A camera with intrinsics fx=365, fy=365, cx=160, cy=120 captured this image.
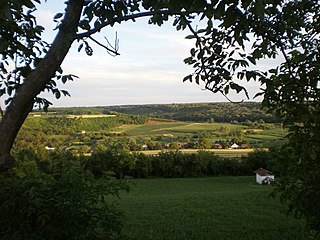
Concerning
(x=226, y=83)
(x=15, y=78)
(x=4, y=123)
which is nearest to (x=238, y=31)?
(x=226, y=83)

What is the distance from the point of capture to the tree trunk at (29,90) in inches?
86.2

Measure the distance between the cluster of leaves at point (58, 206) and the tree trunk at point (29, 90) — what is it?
0.75 metres

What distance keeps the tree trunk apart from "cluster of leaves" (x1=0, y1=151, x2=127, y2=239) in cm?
75

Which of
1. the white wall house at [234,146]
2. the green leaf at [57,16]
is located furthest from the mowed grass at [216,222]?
the white wall house at [234,146]

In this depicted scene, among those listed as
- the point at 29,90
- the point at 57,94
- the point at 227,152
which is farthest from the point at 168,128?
the point at 29,90

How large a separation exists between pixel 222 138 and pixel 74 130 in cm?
2196

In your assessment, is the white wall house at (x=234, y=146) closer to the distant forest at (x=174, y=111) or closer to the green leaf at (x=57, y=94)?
the distant forest at (x=174, y=111)

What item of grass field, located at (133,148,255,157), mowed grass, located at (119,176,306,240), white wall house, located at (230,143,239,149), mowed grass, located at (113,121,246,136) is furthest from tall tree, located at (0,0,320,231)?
mowed grass, located at (113,121,246,136)

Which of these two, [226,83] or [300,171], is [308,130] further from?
[226,83]

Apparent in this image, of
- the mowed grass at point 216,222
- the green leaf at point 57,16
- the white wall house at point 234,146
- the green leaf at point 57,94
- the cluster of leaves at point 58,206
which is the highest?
the green leaf at point 57,16

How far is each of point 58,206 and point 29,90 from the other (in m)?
1.23

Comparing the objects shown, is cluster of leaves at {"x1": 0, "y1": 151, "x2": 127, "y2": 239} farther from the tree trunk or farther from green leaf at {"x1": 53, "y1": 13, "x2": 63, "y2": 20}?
green leaf at {"x1": 53, "y1": 13, "x2": 63, "y2": 20}

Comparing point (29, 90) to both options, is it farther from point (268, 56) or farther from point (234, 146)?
point (234, 146)

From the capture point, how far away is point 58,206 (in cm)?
303
